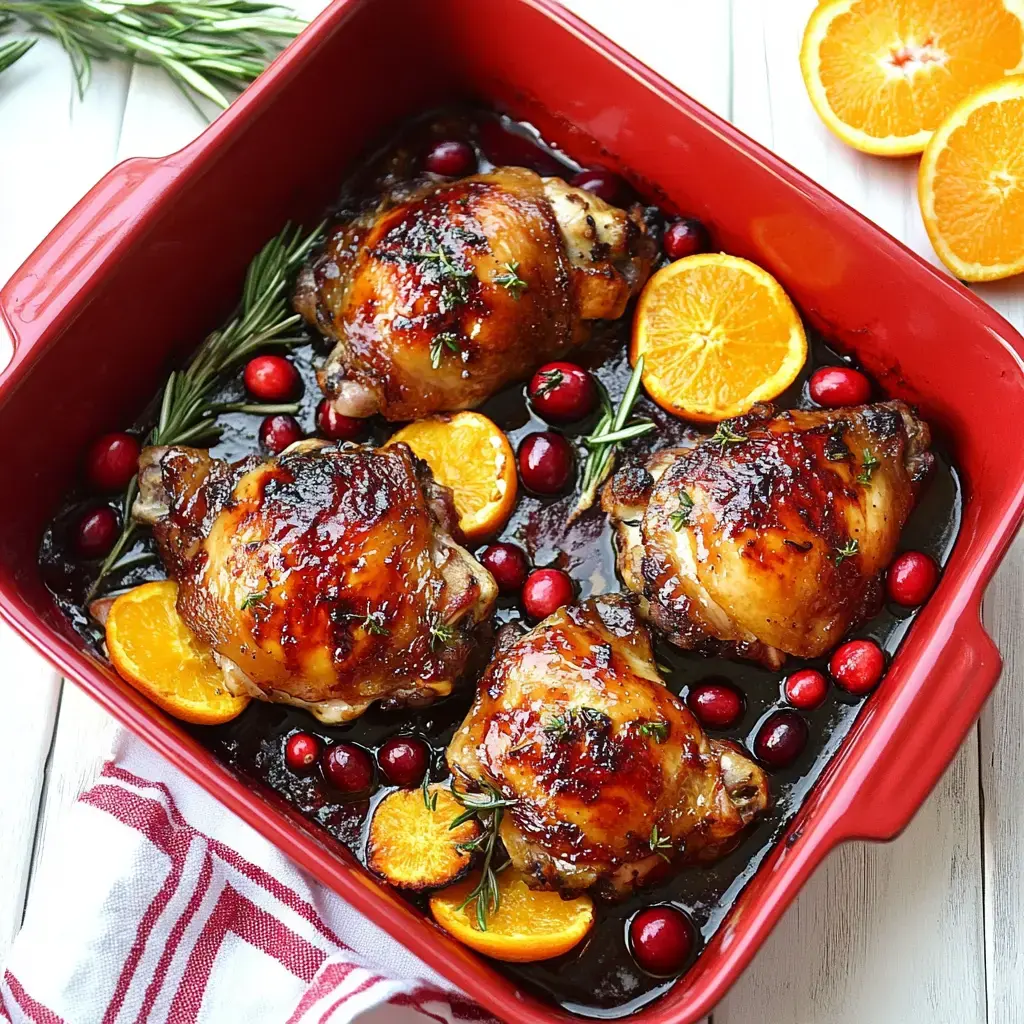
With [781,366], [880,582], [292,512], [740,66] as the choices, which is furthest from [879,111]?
[292,512]

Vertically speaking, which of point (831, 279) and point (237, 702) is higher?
point (831, 279)

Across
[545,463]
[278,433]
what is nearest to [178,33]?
[278,433]

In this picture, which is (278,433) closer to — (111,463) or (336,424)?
(336,424)

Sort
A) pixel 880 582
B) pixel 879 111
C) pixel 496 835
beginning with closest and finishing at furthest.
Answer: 1. pixel 496 835
2. pixel 880 582
3. pixel 879 111

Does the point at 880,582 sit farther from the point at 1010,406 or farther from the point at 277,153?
the point at 277,153

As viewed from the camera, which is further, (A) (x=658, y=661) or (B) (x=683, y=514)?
(A) (x=658, y=661)

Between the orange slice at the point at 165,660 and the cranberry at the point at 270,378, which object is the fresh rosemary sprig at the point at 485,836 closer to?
the orange slice at the point at 165,660
